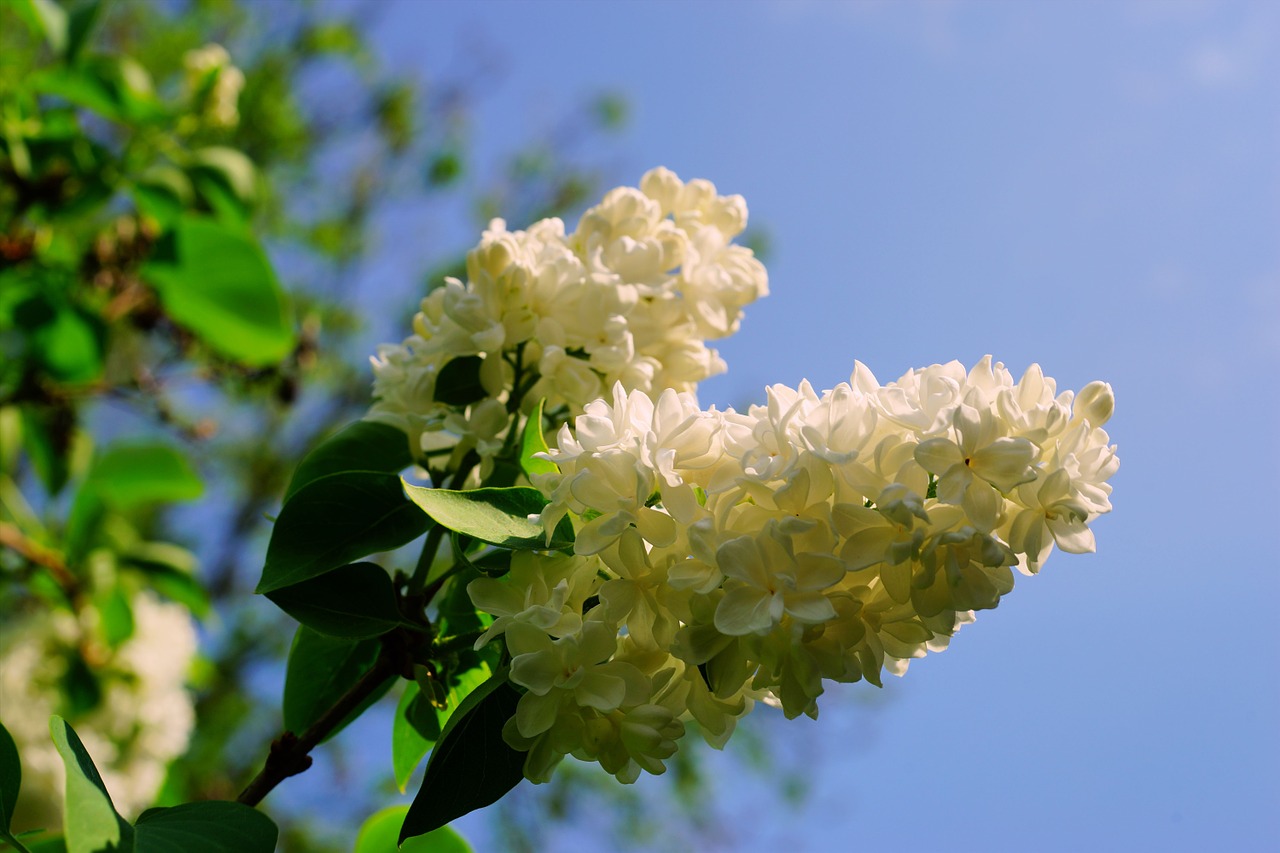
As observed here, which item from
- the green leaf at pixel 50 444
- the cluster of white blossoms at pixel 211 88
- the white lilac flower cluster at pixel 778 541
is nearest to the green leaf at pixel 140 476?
the green leaf at pixel 50 444

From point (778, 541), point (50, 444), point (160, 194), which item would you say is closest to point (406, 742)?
point (778, 541)

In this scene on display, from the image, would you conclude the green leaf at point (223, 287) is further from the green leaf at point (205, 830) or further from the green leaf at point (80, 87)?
the green leaf at point (205, 830)

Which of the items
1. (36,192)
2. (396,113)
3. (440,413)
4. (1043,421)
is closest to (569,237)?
(440,413)

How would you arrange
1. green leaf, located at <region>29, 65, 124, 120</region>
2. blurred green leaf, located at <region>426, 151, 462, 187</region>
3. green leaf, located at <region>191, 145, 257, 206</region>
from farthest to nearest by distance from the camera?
blurred green leaf, located at <region>426, 151, 462, 187</region>, green leaf, located at <region>191, 145, 257, 206</region>, green leaf, located at <region>29, 65, 124, 120</region>

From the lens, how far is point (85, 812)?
531 millimetres

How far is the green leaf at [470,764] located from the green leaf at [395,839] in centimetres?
26

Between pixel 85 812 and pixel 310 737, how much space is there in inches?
8.2

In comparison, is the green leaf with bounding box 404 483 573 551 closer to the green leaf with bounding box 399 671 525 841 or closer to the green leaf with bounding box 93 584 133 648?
the green leaf with bounding box 399 671 525 841

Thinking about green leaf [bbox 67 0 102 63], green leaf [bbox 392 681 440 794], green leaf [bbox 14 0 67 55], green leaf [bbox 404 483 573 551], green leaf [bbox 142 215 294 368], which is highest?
green leaf [bbox 67 0 102 63]

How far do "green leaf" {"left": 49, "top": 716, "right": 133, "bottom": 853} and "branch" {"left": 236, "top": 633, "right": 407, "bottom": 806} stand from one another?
11cm

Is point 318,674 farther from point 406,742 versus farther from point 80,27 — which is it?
point 80,27

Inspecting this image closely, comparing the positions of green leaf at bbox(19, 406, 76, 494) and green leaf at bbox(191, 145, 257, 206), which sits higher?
green leaf at bbox(191, 145, 257, 206)

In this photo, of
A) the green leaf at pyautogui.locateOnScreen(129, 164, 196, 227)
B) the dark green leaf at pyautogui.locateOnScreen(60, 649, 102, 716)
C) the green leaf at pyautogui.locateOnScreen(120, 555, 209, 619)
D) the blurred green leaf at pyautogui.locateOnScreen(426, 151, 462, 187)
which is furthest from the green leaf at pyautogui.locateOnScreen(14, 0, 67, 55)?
the blurred green leaf at pyautogui.locateOnScreen(426, 151, 462, 187)

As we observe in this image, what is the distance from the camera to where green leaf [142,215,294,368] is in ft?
5.25
